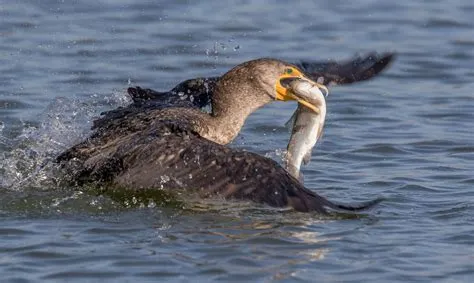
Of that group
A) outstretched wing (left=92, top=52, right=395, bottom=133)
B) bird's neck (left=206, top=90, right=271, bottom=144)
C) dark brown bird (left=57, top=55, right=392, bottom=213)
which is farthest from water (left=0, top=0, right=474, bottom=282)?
bird's neck (left=206, top=90, right=271, bottom=144)

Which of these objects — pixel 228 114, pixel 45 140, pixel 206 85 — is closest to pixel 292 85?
pixel 228 114

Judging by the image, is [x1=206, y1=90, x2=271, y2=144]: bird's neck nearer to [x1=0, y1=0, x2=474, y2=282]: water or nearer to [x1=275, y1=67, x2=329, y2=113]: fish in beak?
[x1=275, y1=67, x2=329, y2=113]: fish in beak

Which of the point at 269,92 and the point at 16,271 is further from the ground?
the point at 269,92

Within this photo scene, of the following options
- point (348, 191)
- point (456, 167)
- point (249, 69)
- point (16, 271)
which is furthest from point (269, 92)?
point (16, 271)

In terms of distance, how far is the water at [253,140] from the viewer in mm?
7516

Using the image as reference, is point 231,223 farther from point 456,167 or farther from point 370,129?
point 370,129

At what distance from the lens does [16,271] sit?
7.28m

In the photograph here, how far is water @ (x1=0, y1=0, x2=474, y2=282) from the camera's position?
752cm

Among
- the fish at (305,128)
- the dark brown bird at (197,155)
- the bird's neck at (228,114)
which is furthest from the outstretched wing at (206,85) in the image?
Answer: the fish at (305,128)

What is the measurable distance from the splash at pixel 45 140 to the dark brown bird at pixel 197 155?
0.36m

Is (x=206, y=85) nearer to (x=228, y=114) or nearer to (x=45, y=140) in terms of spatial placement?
(x=228, y=114)

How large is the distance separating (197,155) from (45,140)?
2128 mm

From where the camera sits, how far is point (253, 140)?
10820 mm

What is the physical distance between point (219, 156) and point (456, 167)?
2714 mm
